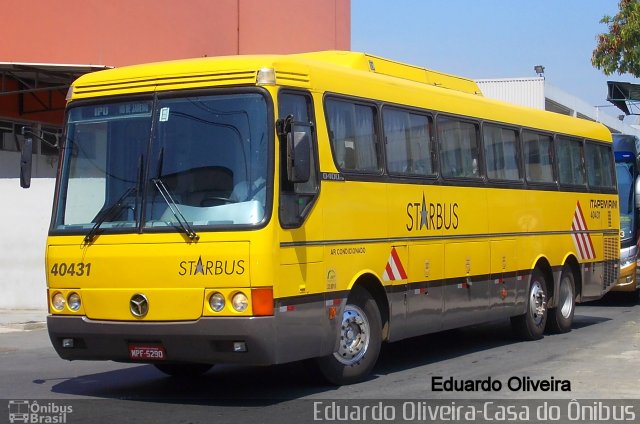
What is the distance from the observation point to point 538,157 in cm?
1471

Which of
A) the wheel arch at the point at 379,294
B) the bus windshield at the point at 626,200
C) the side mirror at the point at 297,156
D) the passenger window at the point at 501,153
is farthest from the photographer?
the bus windshield at the point at 626,200

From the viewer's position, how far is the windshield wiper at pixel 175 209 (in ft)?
28.9

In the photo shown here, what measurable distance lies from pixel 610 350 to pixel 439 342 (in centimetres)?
246

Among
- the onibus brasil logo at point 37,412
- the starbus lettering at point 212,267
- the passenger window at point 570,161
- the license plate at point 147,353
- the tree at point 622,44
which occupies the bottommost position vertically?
the onibus brasil logo at point 37,412

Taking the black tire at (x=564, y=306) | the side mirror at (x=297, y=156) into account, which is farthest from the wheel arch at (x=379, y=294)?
the black tire at (x=564, y=306)

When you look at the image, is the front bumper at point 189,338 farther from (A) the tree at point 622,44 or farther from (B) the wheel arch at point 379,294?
(A) the tree at point 622,44

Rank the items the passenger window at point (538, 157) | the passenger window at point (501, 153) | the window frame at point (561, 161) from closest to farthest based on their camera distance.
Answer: the passenger window at point (501, 153), the passenger window at point (538, 157), the window frame at point (561, 161)

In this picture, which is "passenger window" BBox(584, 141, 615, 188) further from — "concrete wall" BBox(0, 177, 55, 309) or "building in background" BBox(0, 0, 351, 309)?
"concrete wall" BBox(0, 177, 55, 309)

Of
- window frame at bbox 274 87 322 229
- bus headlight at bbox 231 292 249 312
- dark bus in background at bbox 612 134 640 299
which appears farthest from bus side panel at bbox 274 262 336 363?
dark bus in background at bbox 612 134 640 299

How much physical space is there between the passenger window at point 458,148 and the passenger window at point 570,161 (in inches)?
117

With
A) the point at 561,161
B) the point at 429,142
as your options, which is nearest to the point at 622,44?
the point at 561,161

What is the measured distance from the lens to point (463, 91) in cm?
1364

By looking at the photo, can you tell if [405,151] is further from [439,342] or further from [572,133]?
[572,133]

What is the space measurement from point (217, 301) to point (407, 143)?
3.67 meters
